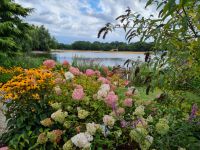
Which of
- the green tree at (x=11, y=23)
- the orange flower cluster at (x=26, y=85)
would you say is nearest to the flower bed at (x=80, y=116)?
the orange flower cluster at (x=26, y=85)

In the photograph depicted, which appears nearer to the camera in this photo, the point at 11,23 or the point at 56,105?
the point at 56,105

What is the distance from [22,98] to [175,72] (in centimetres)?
325

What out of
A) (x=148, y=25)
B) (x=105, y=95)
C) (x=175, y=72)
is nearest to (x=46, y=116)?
(x=105, y=95)

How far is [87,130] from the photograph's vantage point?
374cm

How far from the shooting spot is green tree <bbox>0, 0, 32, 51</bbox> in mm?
18812

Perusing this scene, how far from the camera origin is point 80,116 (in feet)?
13.5

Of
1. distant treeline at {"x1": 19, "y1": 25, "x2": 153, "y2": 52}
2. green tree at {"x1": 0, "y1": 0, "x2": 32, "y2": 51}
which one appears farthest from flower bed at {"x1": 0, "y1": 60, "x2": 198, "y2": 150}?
green tree at {"x1": 0, "y1": 0, "x2": 32, "y2": 51}

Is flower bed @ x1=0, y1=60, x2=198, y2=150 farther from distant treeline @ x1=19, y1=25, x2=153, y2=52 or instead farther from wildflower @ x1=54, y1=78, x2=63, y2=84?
distant treeline @ x1=19, y1=25, x2=153, y2=52

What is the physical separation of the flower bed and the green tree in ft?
45.7

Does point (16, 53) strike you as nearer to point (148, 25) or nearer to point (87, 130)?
point (87, 130)

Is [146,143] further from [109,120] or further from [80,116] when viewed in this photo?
[80,116]

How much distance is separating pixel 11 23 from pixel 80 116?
16.0 meters

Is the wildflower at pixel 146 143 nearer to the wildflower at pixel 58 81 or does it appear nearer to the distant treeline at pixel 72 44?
the distant treeline at pixel 72 44

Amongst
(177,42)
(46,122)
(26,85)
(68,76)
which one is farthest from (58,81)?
(177,42)
